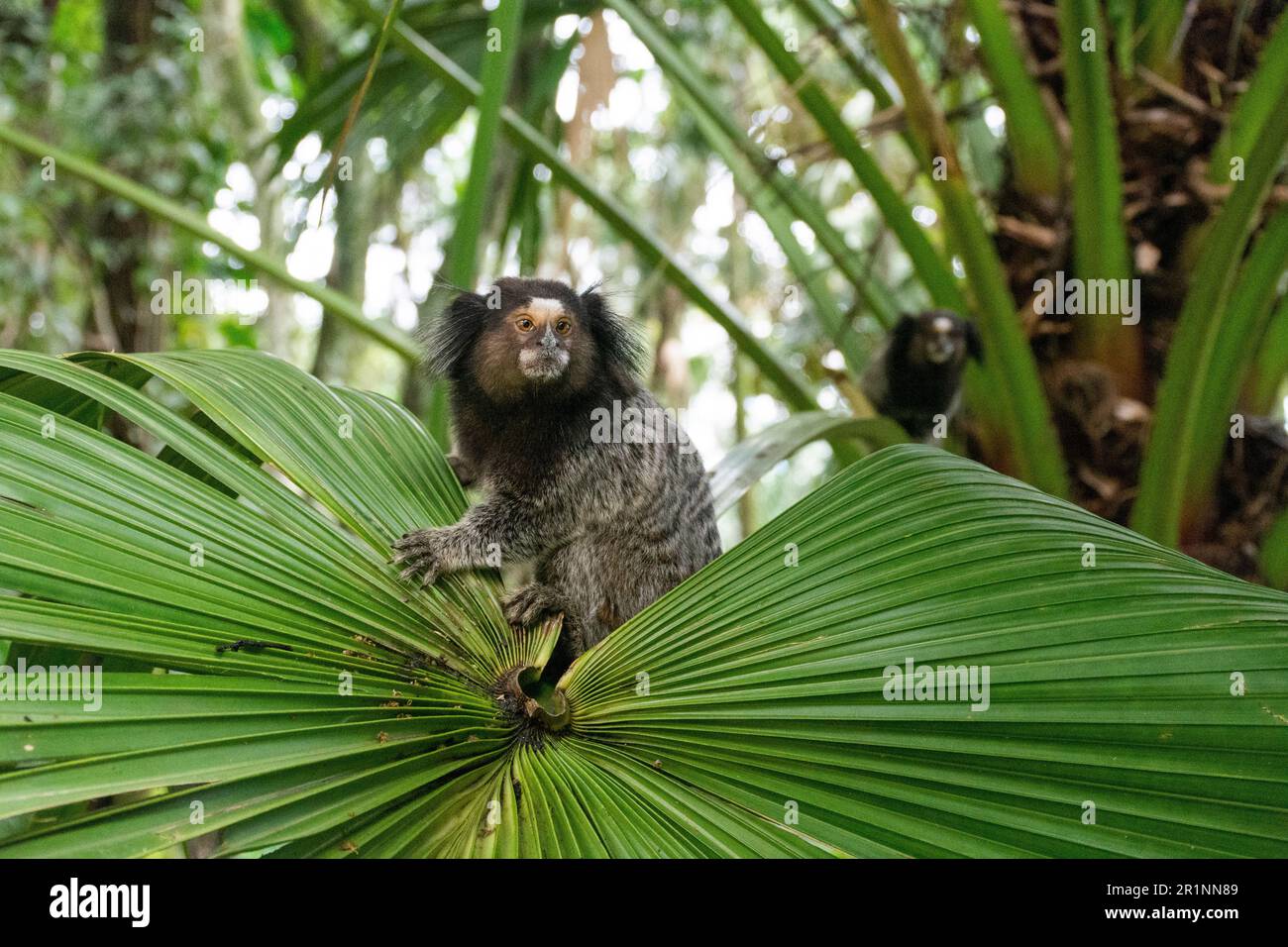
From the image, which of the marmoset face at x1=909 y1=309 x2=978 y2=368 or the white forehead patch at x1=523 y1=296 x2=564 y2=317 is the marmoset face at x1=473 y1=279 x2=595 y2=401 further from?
the marmoset face at x1=909 y1=309 x2=978 y2=368

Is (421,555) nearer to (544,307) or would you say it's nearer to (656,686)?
(656,686)

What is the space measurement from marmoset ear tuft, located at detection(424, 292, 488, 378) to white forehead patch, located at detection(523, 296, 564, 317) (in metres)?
0.20

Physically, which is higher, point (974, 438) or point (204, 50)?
point (204, 50)

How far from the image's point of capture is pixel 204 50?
25.2 ft

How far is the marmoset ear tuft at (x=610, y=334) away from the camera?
3512mm

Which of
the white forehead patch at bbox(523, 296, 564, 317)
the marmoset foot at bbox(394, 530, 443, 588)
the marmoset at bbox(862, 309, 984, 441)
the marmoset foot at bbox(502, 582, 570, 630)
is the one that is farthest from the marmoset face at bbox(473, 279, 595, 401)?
the marmoset at bbox(862, 309, 984, 441)

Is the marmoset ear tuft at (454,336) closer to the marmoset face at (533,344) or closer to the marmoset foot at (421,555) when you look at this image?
the marmoset face at (533,344)

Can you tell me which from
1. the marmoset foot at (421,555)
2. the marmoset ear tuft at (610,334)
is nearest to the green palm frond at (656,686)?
the marmoset foot at (421,555)

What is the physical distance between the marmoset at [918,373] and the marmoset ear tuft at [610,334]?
2.64 metres

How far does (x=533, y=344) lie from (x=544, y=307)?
166mm
